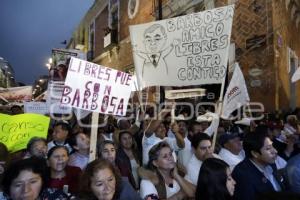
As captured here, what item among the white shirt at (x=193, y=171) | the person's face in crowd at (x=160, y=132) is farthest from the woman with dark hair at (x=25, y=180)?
the person's face in crowd at (x=160, y=132)

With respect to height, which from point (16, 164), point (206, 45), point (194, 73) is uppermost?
point (206, 45)

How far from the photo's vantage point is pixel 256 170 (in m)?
3.88

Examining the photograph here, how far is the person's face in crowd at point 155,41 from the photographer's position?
23.2 feet

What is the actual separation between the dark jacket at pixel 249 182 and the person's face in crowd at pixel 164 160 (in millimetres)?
759

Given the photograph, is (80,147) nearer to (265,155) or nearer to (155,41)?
(155,41)

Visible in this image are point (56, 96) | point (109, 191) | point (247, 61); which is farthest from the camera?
point (247, 61)

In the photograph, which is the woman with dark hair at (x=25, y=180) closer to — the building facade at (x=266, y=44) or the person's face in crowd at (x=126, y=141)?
the person's face in crowd at (x=126, y=141)

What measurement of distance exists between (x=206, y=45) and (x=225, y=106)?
1.08 m

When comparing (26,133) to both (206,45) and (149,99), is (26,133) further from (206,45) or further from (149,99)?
(149,99)

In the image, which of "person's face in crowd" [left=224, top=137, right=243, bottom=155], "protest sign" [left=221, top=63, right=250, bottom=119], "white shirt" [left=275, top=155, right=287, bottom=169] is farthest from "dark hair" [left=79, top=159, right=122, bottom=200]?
"protest sign" [left=221, top=63, right=250, bottom=119]

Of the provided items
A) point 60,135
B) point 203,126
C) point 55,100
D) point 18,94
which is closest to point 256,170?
point 203,126

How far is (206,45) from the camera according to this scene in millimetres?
6543

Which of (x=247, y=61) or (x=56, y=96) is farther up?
(x=247, y=61)

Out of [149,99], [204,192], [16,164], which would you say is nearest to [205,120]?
[204,192]
